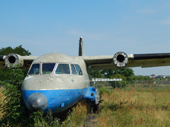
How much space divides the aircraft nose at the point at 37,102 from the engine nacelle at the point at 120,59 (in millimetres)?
5364

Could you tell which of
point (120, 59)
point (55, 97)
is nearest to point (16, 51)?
point (120, 59)

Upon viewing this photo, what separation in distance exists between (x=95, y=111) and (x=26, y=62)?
187 inches

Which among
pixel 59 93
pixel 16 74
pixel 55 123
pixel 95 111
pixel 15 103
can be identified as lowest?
pixel 95 111

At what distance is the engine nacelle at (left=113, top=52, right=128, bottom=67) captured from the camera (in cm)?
911

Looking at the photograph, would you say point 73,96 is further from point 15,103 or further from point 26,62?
point 26,62

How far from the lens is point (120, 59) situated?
933 centimetres

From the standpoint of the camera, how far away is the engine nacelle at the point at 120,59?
9.11 m

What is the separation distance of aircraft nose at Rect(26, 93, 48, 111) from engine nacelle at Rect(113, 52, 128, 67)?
5.36 metres

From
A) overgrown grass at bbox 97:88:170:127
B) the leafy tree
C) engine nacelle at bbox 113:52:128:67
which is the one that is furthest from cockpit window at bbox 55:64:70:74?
the leafy tree

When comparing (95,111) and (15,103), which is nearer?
(15,103)

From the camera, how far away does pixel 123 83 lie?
34188 millimetres

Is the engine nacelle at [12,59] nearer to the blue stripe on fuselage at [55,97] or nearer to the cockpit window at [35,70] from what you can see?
the cockpit window at [35,70]

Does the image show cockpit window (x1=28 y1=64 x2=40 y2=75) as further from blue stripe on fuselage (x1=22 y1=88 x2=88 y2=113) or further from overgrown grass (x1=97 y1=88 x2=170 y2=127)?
overgrown grass (x1=97 y1=88 x2=170 y2=127)

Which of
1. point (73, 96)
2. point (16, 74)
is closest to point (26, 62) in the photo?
point (16, 74)
